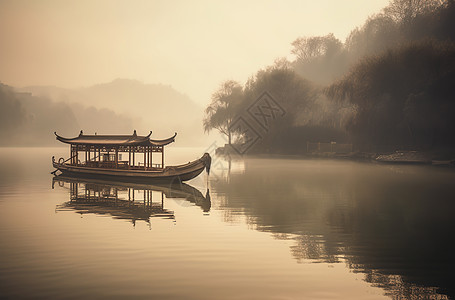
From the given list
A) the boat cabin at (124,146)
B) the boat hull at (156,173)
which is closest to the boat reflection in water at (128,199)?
the boat hull at (156,173)

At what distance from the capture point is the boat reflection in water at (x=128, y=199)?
18.7m

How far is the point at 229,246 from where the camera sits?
12.7 m

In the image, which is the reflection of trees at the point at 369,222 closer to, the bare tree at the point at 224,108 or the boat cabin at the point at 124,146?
the boat cabin at the point at 124,146

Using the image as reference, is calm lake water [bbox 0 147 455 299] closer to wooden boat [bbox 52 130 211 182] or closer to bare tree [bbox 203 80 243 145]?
wooden boat [bbox 52 130 211 182]

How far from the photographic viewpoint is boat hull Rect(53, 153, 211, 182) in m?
29.6

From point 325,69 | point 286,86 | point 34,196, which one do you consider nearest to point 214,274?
point 34,196

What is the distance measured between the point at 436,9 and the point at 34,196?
60897 mm

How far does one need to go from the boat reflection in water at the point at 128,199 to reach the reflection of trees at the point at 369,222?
7.86 ft

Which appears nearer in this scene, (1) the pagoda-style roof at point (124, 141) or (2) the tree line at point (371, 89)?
(1) the pagoda-style roof at point (124, 141)

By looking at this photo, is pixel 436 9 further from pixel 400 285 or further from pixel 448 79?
pixel 400 285

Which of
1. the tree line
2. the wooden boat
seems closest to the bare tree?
the tree line

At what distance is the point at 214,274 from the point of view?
32.7 ft

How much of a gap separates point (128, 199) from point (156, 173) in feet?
24.9

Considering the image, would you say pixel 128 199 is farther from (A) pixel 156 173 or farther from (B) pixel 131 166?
(B) pixel 131 166
